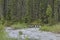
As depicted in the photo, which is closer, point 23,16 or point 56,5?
point 56,5

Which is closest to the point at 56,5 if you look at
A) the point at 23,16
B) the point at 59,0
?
the point at 59,0

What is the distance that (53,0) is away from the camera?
2483cm

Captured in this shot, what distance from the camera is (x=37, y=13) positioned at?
25.7 meters

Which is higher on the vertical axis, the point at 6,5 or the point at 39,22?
the point at 6,5

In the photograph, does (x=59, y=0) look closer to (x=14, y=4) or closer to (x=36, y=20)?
(x=36, y=20)

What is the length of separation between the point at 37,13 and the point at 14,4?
9.16 ft

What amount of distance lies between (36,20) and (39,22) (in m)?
1.40

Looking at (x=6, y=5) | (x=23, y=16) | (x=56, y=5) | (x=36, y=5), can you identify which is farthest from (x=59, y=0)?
(x=6, y=5)

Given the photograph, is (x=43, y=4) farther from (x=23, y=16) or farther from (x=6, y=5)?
(x=6, y=5)

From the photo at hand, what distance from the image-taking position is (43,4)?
24.8 meters

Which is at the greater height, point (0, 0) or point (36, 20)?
point (0, 0)

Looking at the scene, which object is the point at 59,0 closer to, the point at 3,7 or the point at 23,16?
the point at 23,16

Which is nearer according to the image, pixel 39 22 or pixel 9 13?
pixel 39 22

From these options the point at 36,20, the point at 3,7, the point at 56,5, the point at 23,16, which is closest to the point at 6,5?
the point at 3,7
